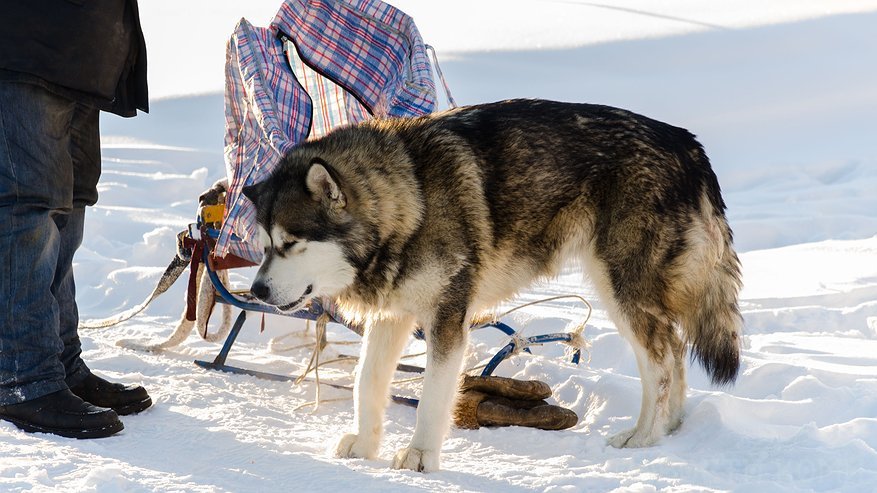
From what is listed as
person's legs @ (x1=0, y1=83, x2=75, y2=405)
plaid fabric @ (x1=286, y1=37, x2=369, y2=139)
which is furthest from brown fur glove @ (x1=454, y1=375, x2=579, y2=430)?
plaid fabric @ (x1=286, y1=37, x2=369, y2=139)

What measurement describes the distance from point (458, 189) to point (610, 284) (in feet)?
2.12

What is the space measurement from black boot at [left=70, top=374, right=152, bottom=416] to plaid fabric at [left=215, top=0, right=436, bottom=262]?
804 millimetres

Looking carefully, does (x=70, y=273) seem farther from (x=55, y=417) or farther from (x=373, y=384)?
(x=373, y=384)

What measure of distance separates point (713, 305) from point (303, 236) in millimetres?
1523

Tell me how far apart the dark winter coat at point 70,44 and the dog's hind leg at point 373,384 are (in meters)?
1.30

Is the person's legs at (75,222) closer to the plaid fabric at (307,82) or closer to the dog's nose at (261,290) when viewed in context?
the plaid fabric at (307,82)

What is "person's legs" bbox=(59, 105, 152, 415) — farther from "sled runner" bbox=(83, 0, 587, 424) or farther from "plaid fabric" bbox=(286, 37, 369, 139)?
"plaid fabric" bbox=(286, 37, 369, 139)

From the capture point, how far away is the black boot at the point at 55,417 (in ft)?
10.2

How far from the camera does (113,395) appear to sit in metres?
3.51

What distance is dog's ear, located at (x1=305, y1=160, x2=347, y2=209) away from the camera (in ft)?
10.1

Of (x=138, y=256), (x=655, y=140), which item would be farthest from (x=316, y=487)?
(x=138, y=256)

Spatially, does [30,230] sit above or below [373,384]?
above

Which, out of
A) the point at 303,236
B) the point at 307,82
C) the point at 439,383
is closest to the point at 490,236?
the point at 439,383

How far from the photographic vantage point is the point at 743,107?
1232 centimetres
